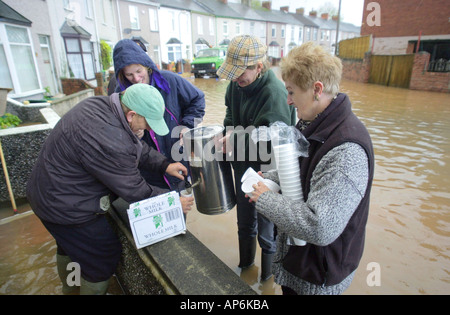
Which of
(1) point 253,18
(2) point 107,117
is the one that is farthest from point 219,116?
(1) point 253,18

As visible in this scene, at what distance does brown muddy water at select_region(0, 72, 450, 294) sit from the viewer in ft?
9.01

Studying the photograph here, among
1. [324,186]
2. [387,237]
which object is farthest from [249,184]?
[387,237]

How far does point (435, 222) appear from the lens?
3627 millimetres

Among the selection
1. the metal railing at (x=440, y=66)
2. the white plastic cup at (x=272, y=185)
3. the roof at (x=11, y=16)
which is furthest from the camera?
the metal railing at (x=440, y=66)

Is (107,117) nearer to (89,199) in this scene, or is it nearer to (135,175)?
(135,175)

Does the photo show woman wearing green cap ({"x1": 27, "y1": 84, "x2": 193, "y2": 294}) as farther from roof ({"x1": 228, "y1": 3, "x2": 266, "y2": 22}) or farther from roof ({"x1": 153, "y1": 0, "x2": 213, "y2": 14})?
roof ({"x1": 228, "y1": 3, "x2": 266, "y2": 22})

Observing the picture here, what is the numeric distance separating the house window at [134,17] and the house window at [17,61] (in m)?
17.2

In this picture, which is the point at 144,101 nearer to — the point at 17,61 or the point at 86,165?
the point at 86,165

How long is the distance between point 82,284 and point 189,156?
4.36 feet

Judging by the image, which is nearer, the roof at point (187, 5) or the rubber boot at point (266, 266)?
the rubber boot at point (266, 266)

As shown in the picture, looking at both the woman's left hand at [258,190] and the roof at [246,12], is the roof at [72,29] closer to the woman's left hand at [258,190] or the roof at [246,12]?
the woman's left hand at [258,190]

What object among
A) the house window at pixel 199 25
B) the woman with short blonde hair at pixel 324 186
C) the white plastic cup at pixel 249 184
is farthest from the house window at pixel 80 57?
the house window at pixel 199 25

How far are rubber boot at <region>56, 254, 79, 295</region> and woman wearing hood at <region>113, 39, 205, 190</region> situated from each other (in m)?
1.01

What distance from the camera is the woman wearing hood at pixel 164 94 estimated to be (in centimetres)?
247
